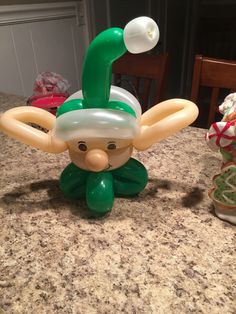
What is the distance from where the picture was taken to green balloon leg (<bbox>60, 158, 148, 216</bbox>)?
20.1 inches

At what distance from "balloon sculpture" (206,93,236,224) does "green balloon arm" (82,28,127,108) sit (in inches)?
7.1

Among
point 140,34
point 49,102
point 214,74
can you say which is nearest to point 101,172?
point 140,34

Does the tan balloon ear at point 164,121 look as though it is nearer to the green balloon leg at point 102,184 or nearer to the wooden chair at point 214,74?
the green balloon leg at point 102,184

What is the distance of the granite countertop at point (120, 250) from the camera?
392mm

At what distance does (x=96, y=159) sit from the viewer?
0.48 metres

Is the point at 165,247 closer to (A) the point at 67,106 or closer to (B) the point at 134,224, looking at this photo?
(B) the point at 134,224

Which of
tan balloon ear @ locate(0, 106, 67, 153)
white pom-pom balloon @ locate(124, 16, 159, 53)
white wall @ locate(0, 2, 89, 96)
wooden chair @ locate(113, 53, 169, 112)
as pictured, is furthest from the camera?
white wall @ locate(0, 2, 89, 96)

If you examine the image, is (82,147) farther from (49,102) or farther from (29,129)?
(49,102)

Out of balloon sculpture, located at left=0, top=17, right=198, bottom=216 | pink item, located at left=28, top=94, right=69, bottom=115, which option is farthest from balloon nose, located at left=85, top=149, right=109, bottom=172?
pink item, located at left=28, top=94, right=69, bottom=115

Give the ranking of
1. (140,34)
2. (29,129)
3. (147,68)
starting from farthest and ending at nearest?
(147,68) → (29,129) → (140,34)

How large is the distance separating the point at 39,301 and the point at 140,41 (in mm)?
366

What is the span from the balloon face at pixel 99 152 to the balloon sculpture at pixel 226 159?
14cm

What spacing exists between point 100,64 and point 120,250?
0.29m

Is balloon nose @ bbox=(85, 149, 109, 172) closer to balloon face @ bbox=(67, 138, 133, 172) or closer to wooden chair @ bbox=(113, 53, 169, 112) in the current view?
balloon face @ bbox=(67, 138, 133, 172)
